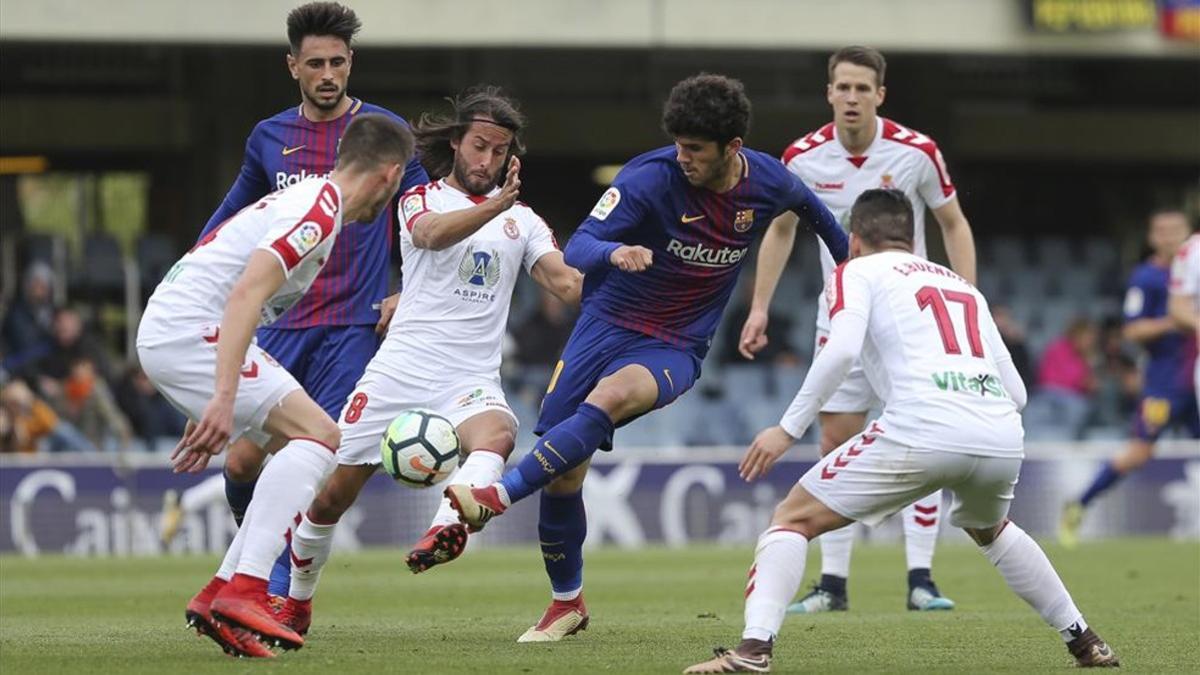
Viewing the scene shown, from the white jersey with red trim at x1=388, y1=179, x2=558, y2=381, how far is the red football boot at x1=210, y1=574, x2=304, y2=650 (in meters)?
1.43

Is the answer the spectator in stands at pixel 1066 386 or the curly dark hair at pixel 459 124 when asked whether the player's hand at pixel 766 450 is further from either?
the spectator in stands at pixel 1066 386

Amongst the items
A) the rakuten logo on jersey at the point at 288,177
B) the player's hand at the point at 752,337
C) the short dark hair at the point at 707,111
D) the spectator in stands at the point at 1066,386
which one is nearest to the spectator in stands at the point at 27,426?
the spectator in stands at the point at 1066,386

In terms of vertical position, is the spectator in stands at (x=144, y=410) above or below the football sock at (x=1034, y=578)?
below

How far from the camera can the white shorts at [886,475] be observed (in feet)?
21.9

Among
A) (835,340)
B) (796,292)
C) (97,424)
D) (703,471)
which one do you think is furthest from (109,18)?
(835,340)

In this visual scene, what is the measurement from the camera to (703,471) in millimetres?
18203

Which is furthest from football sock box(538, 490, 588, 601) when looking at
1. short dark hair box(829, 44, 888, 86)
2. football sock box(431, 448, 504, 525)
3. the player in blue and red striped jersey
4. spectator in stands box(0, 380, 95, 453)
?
spectator in stands box(0, 380, 95, 453)

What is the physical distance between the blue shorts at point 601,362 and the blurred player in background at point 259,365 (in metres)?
1.20

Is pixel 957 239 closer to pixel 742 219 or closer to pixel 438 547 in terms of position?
pixel 742 219

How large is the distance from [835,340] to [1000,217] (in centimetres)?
2154

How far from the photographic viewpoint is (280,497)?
721 centimetres

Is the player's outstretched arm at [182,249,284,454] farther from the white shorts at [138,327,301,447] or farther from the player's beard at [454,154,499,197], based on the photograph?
the player's beard at [454,154,499,197]

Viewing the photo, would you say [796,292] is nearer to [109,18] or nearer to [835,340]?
[109,18]

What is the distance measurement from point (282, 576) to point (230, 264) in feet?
6.13
